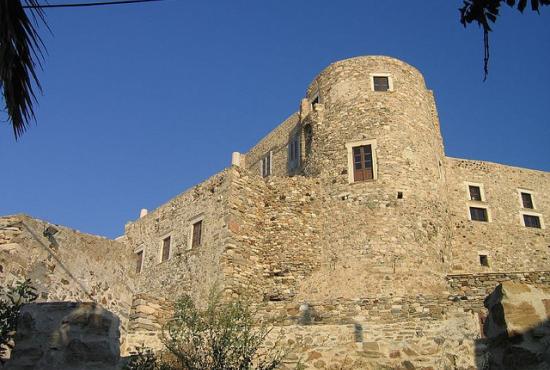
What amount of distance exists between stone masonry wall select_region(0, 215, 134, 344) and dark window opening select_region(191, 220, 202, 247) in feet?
15.7

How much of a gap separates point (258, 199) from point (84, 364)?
15.0 metres

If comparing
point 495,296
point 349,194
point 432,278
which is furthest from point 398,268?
point 495,296

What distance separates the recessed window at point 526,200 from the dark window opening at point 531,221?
2.06ft

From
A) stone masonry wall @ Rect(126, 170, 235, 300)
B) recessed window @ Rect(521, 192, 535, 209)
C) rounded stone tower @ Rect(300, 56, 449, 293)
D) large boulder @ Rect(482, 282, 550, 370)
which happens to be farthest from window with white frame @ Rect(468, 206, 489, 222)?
large boulder @ Rect(482, 282, 550, 370)

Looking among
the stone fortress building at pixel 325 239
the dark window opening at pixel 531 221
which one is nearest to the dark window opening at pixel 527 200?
the dark window opening at pixel 531 221

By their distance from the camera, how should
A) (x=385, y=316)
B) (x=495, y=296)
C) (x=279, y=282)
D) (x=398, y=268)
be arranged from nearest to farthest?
(x=495, y=296)
(x=385, y=316)
(x=398, y=268)
(x=279, y=282)

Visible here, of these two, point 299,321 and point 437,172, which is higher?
point 437,172

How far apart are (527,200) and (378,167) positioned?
1313cm

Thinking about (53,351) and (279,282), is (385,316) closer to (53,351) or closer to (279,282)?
(279,282)

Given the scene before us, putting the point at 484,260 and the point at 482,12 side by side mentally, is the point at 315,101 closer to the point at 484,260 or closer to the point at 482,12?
the point at 484,260

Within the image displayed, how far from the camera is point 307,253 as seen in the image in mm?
19531

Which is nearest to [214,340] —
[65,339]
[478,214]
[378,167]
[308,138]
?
[65,339]

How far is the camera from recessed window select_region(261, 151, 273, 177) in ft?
96.0

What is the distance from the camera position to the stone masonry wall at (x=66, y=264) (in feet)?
38.6
